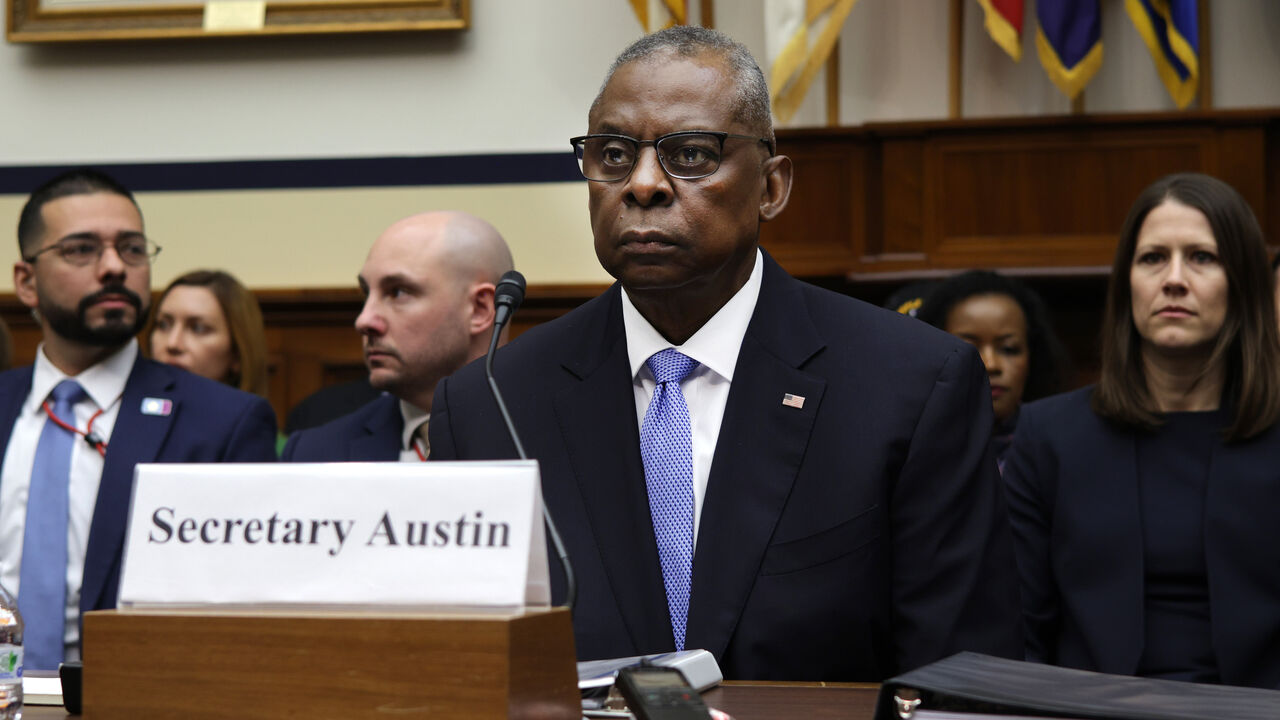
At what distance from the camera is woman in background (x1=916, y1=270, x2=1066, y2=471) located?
11.4ft

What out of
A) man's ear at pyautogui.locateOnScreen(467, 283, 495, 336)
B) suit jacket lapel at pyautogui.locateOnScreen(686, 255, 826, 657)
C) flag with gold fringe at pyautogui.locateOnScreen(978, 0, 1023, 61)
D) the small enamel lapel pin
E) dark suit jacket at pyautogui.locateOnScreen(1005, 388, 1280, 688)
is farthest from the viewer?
flag with gold fringe at pyautogui.locateOnScreen(978, 0, 1023, 61)

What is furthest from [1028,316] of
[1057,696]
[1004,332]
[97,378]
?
[1057,696]

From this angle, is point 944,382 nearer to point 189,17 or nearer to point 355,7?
point 355,7

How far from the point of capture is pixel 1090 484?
104 inches

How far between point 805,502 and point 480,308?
1656 millimetres

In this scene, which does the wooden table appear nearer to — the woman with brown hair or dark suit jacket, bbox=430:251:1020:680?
dark suit jacket, bbox=430:251:1020:680

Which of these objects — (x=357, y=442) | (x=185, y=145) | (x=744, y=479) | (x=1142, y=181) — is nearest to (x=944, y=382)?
(x=744, y=479)

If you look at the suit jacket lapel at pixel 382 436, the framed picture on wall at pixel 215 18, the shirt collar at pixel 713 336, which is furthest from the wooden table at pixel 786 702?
the framed picture on wall at pixel 215 18

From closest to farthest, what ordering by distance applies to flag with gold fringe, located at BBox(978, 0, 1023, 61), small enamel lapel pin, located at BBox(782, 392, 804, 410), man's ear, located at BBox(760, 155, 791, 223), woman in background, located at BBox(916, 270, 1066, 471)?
small enamel lapel pin, located at BBox(782, 392, 804, 410), man's ear, located at BBox(760, 155, 791, 223), woman in background, located at BBox(916, 270, 1066, 471), flag with gold fringe, located at BBox(978, 0, 1023, 61)

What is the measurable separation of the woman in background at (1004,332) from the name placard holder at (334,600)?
8.44ft

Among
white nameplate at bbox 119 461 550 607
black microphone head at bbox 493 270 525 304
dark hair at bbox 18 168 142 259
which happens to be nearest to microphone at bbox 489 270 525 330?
black microphone head at bbox 493 270 525 304

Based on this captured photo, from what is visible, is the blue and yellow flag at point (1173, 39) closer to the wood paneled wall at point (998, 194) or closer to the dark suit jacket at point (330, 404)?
the wood paneled wall at point (998, 194)

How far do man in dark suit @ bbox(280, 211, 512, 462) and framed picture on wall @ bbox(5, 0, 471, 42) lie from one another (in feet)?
5.44

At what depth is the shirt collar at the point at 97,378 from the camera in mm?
2992
